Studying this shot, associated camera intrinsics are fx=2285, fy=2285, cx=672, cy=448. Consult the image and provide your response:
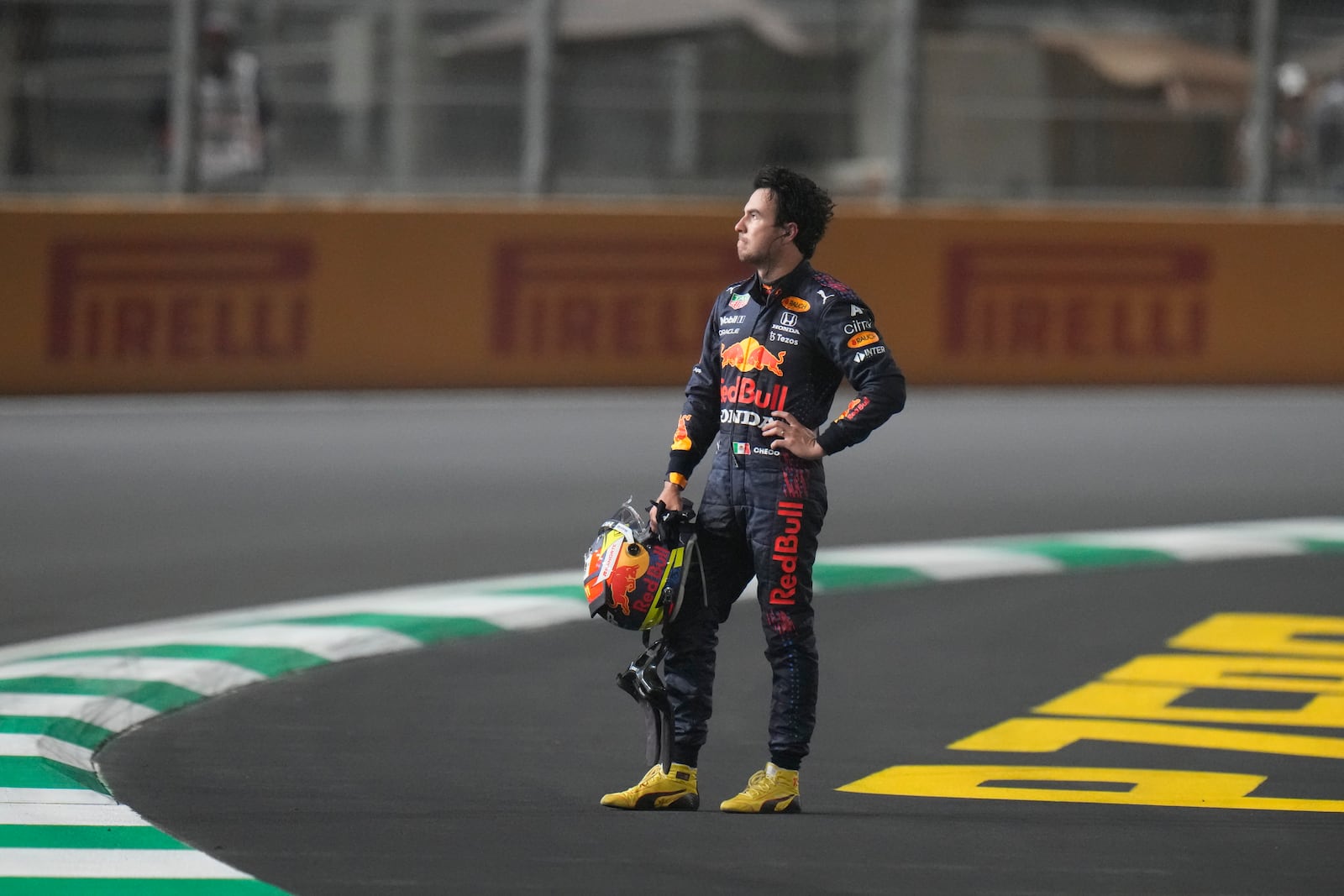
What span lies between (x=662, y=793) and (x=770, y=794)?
26cm

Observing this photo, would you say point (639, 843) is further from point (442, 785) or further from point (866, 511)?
point (866, 511)

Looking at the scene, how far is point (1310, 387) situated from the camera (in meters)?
17.2

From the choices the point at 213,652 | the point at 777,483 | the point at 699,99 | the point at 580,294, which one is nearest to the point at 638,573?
the point at 777,483

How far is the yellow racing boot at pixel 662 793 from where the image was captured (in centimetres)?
553

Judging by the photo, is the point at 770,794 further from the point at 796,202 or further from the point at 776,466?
the point at 796,202

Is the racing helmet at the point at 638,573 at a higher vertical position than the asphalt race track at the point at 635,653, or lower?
higher

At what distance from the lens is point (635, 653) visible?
7852 millimetres

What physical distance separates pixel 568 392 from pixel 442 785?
33.5 ft

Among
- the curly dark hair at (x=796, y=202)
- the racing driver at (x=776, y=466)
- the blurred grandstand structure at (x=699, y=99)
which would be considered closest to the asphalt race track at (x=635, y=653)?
the racing driver at (x=776, y=466)

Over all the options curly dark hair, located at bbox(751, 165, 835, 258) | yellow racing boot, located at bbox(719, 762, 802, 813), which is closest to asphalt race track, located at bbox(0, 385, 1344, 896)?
yellow racing boot, located at bbox(719, 762, 802, 813)

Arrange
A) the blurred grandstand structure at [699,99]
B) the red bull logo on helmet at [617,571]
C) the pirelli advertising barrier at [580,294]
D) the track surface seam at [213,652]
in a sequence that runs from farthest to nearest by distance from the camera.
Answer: the blurred grandstand structure at [699,99]
the pirelli advertising barrier at [580,294]
the red bull logo on helmet at [617,571]
the track surface seam at [213,652]

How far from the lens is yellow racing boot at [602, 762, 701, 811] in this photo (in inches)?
218

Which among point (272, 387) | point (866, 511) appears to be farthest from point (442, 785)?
point (272, 387)

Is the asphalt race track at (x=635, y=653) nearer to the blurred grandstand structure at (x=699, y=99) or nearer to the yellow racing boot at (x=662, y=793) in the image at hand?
the yellow racing boot at (x=662, y=793)
